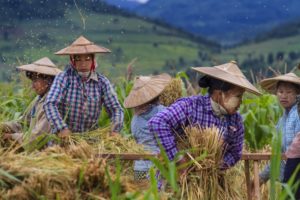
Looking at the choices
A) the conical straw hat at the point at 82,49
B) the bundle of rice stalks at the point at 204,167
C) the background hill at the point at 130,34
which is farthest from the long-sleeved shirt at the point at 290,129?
the background hill at the point at 130,34

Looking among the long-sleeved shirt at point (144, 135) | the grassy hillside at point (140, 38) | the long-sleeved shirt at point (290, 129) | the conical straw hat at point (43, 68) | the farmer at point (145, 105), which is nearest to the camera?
the long-sleeved shirt at point (144, 135)

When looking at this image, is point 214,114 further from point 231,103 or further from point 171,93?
point 171,93

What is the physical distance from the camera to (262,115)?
432 inches

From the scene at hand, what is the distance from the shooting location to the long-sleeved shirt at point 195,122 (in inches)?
232

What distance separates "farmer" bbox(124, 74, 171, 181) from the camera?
6.88 meters

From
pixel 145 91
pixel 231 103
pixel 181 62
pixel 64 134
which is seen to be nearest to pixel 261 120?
pixel 145 91

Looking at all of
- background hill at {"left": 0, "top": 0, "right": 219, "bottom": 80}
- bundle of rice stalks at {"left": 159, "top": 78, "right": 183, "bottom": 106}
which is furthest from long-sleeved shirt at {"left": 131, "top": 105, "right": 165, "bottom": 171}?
background hill at {"left": 0, "top": 0, "right": 219, "bottom": 80}

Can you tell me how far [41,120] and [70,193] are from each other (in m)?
2.56

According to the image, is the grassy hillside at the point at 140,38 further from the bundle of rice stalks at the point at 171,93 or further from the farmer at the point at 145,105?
the farmer at the point at 145,105

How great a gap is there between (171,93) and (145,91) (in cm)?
123

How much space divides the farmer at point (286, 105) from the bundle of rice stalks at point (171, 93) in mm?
1095

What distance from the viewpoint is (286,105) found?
7145mm

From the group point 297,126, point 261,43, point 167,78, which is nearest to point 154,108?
point 167,78

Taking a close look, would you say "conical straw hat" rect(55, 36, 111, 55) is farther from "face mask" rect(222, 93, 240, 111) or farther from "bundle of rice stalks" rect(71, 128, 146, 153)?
"face mask" rect(222, 93, 240, 111)
